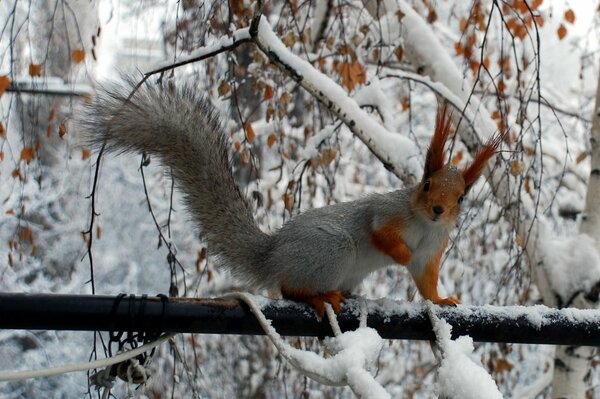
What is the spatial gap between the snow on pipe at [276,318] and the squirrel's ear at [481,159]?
7.7 inches

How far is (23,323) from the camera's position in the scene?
1.87ft

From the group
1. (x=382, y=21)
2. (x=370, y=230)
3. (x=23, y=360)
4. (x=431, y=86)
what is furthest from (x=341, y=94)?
(x=23, y=360)

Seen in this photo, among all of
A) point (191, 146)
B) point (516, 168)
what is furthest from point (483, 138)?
point (191, 146)

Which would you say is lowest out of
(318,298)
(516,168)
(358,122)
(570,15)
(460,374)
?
(460,374)

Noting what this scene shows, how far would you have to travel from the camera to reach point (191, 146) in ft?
3.09

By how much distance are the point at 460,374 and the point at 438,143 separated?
373mm

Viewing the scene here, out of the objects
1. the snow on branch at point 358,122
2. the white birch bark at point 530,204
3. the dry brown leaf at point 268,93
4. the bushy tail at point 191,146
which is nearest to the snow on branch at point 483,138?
the white birch bark at point 530,204

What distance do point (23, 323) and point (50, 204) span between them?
8.06ft

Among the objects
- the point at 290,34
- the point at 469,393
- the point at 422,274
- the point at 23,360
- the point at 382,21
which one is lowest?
the point at 469,393

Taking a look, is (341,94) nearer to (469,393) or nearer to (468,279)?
(469,393)

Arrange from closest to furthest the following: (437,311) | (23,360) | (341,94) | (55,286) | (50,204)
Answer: (437,311) → (341,94) → (23,360) → (55,286) → (50,204)

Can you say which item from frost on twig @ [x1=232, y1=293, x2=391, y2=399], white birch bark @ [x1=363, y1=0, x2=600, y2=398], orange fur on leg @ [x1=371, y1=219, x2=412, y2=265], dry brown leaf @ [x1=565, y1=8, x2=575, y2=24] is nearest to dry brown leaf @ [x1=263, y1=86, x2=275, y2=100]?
white birch bark @ [x1=363, y1=0, x2=600, y2=398]

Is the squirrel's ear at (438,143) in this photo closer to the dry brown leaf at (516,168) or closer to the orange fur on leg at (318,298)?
the orange fur on leg at (318,298)

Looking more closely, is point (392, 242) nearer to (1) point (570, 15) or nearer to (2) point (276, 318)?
(2) point (276, 318)
